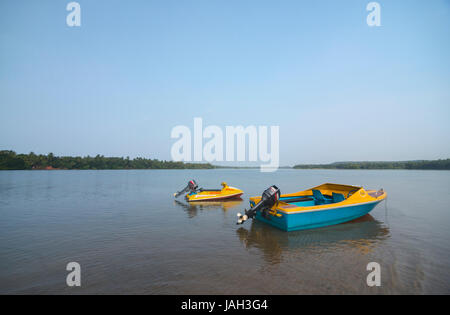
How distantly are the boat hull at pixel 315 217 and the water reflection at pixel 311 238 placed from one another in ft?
0.87

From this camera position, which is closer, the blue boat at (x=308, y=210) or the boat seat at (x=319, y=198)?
the blue boat at (x=308, y=210)

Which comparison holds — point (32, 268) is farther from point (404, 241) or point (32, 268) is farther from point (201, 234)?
point (404, 241)

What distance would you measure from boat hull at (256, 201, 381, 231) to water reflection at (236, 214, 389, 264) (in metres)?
0.27

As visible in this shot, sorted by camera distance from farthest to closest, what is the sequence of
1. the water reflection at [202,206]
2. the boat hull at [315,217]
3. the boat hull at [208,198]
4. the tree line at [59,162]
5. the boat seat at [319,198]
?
the tree line at [59,162], the boat hull at [208,198], the water reflection at [202,206], the boat seat at [319,198], the boat hull at [315,217]

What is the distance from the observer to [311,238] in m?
9.61

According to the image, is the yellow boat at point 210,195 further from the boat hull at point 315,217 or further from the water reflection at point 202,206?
the boat hull at point 315,217

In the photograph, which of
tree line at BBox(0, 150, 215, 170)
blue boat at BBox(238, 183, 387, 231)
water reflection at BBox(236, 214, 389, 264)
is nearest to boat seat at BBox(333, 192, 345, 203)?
blue boat at BBox(238, 183, 387, 231)

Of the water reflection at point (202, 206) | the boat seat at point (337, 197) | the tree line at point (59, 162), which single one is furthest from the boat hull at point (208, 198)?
the tree line at point (59, 162)

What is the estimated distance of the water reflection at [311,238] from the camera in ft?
27.6

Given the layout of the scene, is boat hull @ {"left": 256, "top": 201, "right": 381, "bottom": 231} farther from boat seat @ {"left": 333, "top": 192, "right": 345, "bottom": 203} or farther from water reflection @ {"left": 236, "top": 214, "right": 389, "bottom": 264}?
boat seat @ {"left": 333, "top": 192, "right": 345, "bottom": 203}

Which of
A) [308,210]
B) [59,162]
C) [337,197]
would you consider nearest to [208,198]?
[337,197]

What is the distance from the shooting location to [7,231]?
1088cm
